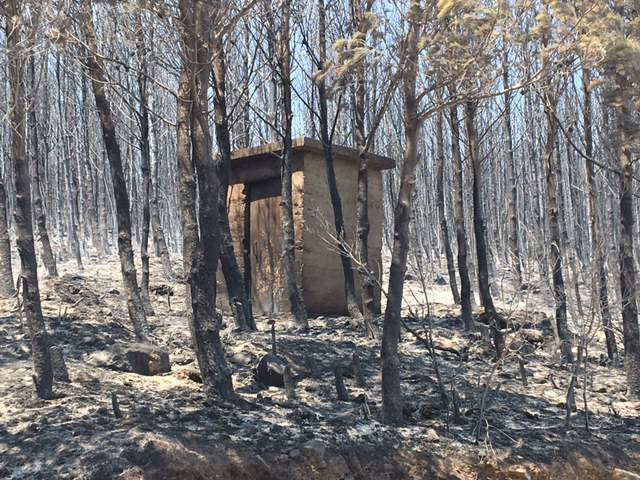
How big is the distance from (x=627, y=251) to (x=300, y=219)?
168 inches

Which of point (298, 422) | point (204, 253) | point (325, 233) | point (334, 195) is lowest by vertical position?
point (298, 422)

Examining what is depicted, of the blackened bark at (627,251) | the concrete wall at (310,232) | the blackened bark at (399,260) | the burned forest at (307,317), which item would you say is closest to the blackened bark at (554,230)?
the burned forest at (307,317)

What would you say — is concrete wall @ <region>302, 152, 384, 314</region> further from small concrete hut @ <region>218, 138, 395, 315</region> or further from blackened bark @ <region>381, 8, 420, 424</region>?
blackened bark @ <region>381, 8, 420, 424</region>

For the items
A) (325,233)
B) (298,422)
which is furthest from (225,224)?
(298,422)

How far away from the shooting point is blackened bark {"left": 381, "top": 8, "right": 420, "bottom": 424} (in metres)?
5.33

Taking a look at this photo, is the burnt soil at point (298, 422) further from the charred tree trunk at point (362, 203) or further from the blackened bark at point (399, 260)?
the charred tree trunk at point (362, 203)

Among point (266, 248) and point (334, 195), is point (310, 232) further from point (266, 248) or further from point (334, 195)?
point (266, 248)

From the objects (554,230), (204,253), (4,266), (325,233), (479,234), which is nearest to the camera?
(204,253)

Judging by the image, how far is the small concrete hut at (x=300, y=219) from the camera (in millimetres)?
9453

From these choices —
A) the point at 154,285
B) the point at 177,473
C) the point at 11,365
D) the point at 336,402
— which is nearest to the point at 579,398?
the point at 336,402

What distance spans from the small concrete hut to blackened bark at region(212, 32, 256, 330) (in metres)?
1.00

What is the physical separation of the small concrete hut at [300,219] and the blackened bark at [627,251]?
135 inches

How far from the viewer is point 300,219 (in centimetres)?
940

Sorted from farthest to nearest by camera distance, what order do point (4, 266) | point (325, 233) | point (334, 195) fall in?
point (4, 266) → point (325, 233) → point (334, 195)
